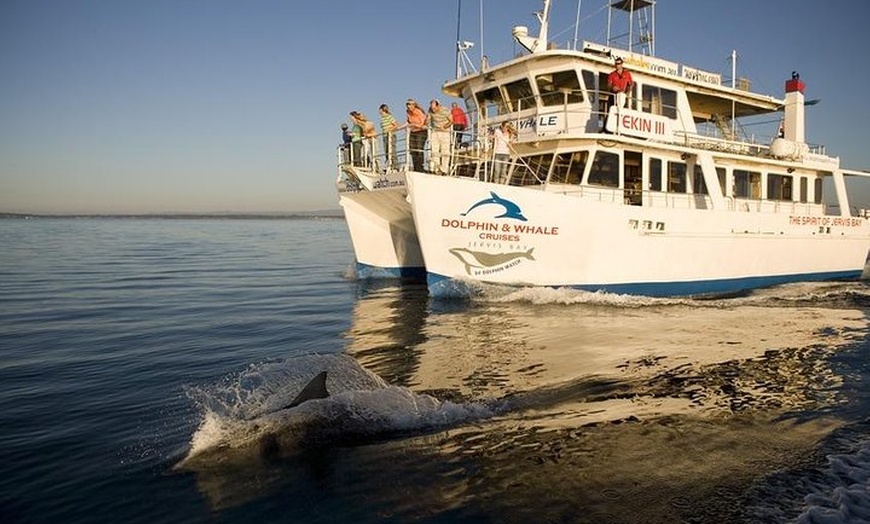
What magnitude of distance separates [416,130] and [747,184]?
10.3 m

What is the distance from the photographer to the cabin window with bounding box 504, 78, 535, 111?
14.6 metres

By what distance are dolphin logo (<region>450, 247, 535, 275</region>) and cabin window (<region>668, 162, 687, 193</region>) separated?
5.17 meters

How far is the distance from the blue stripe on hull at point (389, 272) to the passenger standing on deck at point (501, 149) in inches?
190

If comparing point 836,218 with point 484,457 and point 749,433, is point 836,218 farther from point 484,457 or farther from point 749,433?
point 484,457

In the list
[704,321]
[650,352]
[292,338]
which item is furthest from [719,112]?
[292,338]

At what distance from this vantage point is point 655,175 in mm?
14555

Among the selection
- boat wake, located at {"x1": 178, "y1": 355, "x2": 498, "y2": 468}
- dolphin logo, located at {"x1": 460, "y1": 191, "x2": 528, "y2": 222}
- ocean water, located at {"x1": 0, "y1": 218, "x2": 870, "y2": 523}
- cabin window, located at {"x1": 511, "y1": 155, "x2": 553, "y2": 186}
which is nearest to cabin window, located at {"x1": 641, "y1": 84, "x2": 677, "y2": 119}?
cabin window, located at {"x1": 511, "y1": 155, "x2": 553, "y2": 186}

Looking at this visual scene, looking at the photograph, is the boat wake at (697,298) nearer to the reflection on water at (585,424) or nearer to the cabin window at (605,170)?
the reflection on water at (585,424)

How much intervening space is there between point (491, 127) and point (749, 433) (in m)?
11.0

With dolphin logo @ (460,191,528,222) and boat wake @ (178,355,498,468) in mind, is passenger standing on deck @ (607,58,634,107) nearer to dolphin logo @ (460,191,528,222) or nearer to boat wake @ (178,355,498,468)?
dolphin logo @ (460,191,528,222)

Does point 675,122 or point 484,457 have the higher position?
point 675,122

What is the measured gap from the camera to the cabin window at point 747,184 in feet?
53.5

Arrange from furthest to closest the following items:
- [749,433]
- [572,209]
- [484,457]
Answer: [572,209] < [749,433] < [484,457]

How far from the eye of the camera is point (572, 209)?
1221 centimetres
